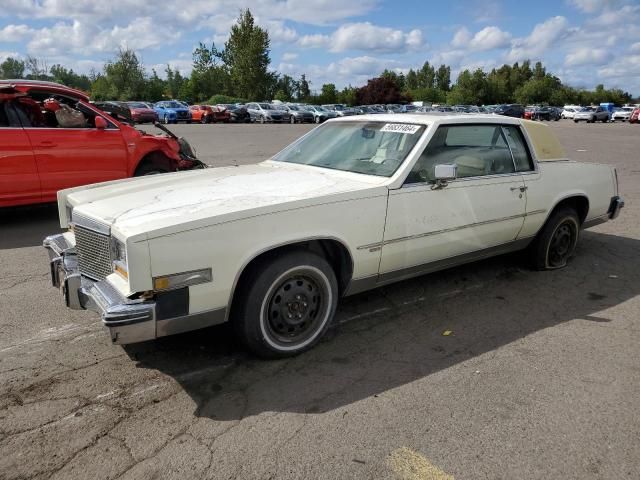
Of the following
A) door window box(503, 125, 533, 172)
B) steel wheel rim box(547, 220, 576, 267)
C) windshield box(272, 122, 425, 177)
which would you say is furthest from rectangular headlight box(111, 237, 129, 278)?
steel wheel rim box(547, 220, 576, 267)

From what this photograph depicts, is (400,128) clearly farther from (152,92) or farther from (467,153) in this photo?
(152,92)

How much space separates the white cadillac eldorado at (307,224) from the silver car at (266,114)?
3608 centimetres

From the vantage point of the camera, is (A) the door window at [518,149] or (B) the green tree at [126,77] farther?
(B) the green tree at [126,77]

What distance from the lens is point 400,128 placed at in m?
4.20

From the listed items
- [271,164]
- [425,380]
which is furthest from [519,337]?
[271,164]

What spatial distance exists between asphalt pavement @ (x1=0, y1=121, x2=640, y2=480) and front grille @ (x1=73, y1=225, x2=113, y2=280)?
1.96 ft

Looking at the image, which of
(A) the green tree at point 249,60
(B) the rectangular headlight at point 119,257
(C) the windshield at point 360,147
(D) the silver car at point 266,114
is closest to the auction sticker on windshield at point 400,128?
(C) the windshield at point 360,147

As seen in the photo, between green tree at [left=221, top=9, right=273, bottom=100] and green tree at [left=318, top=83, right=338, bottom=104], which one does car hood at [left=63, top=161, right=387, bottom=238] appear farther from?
green tree at [left=318, top=83, right=338, bottom=104]

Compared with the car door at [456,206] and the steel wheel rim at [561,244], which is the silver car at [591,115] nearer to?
the steel wheel rim at [561,244]

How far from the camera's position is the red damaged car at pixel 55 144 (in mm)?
6539

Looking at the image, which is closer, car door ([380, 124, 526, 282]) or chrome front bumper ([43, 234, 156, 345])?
chrome front bumper ([43, 234, 156, 345])

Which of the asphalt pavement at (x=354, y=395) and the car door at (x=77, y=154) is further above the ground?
the car door at (x=77, y=154)

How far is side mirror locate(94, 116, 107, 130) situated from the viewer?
7158mm

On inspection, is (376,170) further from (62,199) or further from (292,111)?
(292,111)
